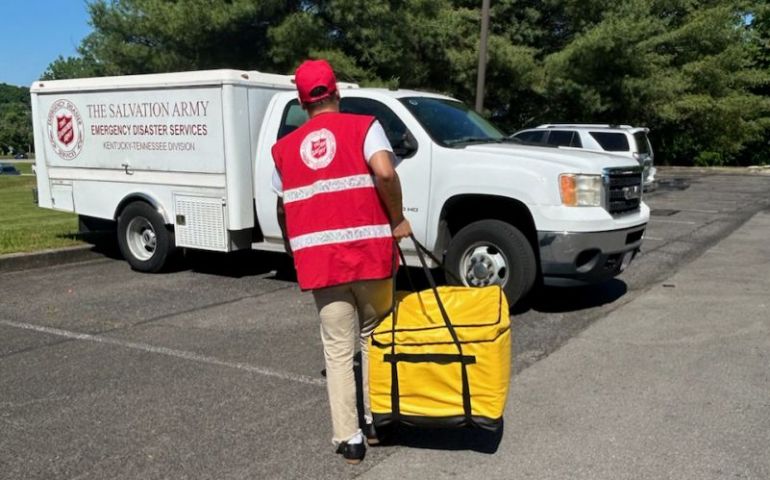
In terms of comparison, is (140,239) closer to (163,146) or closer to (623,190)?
(163,146)

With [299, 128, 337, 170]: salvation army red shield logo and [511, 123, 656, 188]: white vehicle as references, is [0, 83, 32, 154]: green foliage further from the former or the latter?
[299, 128, 337, 170]: salvation army red shield logo

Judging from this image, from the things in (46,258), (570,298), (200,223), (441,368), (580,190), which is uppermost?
(580,190)

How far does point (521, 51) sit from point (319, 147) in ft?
67.0

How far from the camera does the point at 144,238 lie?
339 inches

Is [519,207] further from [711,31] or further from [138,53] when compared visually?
[711,31]

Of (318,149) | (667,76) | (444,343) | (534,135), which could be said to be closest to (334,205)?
(318,149)

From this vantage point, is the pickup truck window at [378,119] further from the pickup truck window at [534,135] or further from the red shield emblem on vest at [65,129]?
the pickup truck window at [534,135]

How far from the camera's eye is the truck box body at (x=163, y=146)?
25.2 feet

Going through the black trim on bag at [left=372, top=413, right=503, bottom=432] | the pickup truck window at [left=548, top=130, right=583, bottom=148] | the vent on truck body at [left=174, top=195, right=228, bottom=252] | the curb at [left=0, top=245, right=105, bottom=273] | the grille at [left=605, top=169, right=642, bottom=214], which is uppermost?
the pickup truck window at [left=548, top=130, right=583, bottom=148]

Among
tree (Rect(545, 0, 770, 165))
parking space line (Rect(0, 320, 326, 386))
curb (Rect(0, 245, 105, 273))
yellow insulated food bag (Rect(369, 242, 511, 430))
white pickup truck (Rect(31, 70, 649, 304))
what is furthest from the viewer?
tree (Rect(545, 0, 770, 165))

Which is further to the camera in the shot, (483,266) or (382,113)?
(382,113)

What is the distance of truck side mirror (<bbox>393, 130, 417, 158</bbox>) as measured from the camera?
22.0ft

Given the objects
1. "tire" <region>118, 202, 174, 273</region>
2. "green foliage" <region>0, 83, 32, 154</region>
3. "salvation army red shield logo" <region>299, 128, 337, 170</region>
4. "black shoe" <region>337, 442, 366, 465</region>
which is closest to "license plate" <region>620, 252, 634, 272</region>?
"black shoe" <region>337, 442, 366, 465</region>

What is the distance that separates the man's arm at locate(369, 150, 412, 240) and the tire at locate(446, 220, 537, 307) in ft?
9.48
